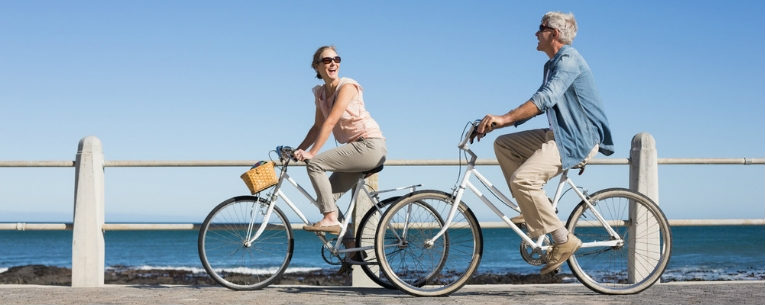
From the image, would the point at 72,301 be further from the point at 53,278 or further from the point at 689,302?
the point at 53,278

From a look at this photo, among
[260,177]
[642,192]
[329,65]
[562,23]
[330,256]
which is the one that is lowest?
[330,256]

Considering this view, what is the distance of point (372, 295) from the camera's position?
16.9 feet

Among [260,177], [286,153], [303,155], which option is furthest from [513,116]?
[260,177]

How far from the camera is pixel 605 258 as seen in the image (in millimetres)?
5277

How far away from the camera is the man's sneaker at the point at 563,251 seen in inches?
190

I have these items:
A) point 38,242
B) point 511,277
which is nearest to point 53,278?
point 511,277

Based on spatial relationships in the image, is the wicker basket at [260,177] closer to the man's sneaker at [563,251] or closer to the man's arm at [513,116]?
the man's arm at [513,116]

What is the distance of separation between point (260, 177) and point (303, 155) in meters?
0.34

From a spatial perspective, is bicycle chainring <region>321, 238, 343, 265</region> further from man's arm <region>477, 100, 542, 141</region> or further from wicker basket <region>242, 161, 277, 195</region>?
man's arm <region>477, 100, 542, 141</region>

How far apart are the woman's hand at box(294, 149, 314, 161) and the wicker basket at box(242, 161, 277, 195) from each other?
23 cm

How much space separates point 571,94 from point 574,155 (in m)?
0.34

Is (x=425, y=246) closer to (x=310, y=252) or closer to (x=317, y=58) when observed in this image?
(x=317, y=58)

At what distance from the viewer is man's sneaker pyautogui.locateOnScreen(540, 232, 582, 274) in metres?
4.83

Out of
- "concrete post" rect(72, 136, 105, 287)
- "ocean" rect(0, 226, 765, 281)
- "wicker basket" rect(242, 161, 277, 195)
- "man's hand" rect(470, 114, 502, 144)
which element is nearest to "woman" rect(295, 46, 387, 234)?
"wicker basket" rect(242, 161, 277, 195)
